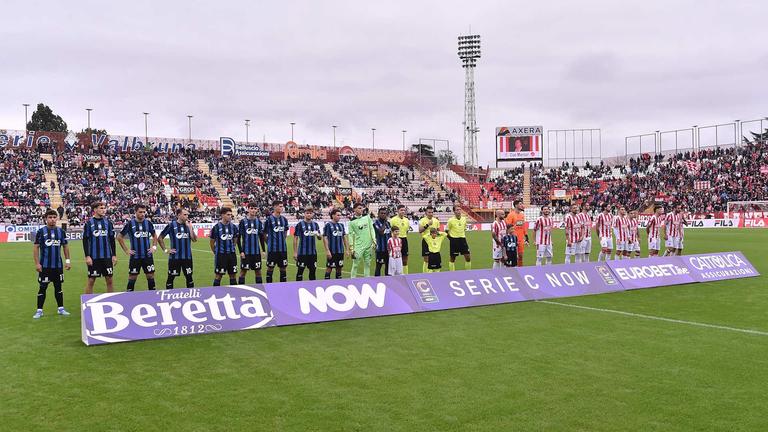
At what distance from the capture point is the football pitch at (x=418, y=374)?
577 cm

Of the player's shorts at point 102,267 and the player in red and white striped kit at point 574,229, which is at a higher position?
the player in red and white striped kit at point 574,229

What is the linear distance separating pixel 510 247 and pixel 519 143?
53.6 metres

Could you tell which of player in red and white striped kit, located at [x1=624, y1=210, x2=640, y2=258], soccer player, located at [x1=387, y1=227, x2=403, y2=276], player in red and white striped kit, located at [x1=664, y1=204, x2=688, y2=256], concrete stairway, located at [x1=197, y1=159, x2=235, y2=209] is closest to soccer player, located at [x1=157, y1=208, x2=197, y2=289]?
soccer player, located at [x1=387, y1=227, x2=403, y2=276]

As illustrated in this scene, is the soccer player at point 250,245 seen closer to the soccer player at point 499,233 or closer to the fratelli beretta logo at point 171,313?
the fratelli beretta logo at point 171,313

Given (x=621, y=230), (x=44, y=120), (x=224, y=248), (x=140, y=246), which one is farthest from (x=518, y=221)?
(x=44, y=120)

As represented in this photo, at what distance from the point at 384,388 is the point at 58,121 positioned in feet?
359

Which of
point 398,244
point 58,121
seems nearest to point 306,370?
point 398,244

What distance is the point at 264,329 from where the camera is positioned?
10.1 m

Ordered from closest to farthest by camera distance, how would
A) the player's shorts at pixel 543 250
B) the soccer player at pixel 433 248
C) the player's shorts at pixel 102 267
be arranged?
the player's shorts at pixel 102 267
the soccer player at pixel 433 248
the player's shorts at pixel 543 250

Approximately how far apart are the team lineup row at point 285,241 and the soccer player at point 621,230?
1.2 inches

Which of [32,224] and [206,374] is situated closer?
[206,374]

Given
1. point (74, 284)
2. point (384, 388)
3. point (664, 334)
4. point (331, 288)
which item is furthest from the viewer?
point (74, 284)

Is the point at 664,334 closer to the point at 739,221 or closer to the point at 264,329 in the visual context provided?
the point at 264,329

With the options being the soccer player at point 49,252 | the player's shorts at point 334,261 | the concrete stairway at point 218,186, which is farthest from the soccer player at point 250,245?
the concrete stairway at point 218,186
